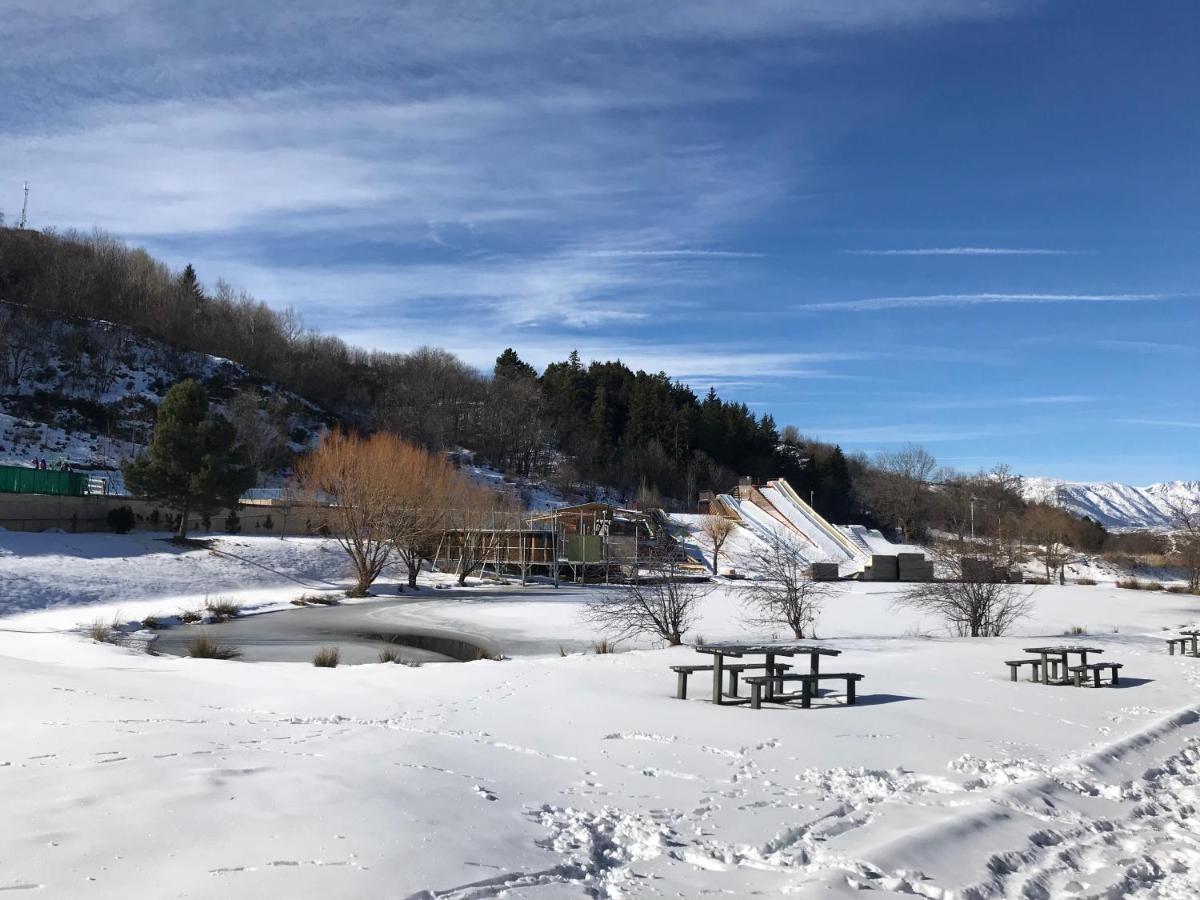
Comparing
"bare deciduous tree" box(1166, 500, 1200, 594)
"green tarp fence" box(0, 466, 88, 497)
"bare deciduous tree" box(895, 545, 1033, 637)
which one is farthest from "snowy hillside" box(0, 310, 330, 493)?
"bare deciduous tree" box(1166, 500, 1200, 594)

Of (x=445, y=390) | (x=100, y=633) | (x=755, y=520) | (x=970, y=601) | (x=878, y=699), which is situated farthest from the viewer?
(x=445, y=390)

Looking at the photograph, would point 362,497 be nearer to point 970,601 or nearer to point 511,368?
point 970,601

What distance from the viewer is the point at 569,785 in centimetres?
722

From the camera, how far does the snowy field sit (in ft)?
16.8

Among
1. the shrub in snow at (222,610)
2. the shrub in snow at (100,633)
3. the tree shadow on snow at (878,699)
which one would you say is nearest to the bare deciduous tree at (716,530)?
the shrub in snow at (222,610)

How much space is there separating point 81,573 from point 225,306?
67.6 m

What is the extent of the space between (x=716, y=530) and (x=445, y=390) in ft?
137

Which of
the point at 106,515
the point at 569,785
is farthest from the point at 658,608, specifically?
the point at 106,515

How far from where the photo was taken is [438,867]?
5051 mm

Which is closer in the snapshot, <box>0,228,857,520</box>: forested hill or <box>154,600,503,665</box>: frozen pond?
<box>154,600,503,665</box>: frozen pond

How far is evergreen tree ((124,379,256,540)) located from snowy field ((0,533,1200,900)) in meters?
28.0

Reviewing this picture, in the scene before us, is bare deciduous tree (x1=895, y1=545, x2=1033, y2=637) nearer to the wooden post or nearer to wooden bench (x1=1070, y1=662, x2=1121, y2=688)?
wooden bench (x1=1070, y1=662, x2=1121, y2=688)

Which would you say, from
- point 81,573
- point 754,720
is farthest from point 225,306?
point 754,720

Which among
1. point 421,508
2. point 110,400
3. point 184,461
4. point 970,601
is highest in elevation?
point 110,400
